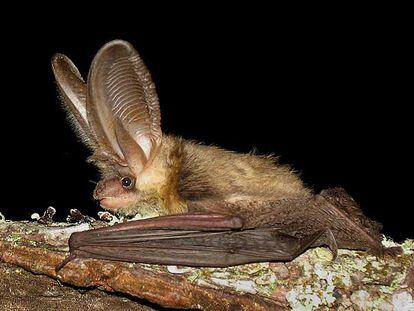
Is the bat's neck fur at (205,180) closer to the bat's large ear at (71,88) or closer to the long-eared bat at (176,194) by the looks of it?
the long-eared bat at (176,194)

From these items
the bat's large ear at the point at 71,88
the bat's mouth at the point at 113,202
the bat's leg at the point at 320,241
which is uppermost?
the bat's large ear at the point at 71,88

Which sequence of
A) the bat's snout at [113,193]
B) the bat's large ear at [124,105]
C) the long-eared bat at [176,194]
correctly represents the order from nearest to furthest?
1. the bat's large ear at [124,105]
2. the long-eared bat at [176,194]
3. the bat's snout at [113,193]

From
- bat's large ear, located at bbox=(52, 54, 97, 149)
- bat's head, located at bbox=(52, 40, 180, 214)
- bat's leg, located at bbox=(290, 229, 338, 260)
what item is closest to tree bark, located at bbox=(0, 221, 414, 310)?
bat's leg, located at bbox=(290, 229, 338, 260)

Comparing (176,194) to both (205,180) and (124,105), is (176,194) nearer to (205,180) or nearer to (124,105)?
(205,180)

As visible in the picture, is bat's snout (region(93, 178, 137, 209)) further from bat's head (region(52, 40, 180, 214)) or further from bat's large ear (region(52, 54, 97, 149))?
bat's large ear (region(52, 54, 97, 149))

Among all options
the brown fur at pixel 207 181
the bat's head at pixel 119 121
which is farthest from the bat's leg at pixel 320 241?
the bat's head at pixel 119 121

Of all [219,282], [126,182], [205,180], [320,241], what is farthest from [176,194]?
[320,241]
